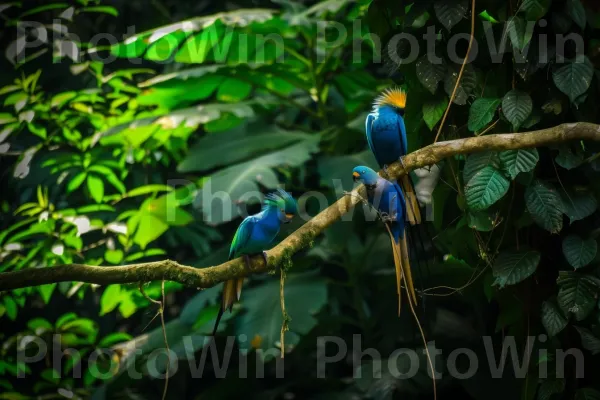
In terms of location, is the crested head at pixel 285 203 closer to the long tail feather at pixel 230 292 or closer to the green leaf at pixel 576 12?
the long tail feather at pixel 230 292

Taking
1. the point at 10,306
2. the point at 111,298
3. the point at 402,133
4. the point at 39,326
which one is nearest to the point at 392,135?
the point at 402,133

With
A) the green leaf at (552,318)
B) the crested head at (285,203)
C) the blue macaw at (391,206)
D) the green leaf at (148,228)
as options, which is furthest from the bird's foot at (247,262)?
the green leaf at (148,228)

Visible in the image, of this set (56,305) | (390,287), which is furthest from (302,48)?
(56,305)

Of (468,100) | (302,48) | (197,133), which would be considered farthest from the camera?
(197,133)

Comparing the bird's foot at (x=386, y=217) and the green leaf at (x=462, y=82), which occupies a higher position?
the green leaf at (x=462, y=82)

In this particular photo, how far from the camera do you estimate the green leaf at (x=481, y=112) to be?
88.4 inches

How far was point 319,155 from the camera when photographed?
12.1 ft

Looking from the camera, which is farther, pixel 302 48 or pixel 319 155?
pixel 302 48

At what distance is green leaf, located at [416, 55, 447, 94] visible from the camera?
232 centimetres

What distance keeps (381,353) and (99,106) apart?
2.07 meters

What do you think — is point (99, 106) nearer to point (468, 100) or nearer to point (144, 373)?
point (144, 373)

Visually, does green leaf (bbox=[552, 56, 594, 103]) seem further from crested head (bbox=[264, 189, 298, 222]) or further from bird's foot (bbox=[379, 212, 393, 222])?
crested head (bbox=[264, 189, 298, 222])

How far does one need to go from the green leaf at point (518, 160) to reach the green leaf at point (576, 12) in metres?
0.44

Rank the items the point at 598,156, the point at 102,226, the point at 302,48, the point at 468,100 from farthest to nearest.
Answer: the point at 302,48 < the point at 102,226 < the point at 468,100 < the point at 598,156
